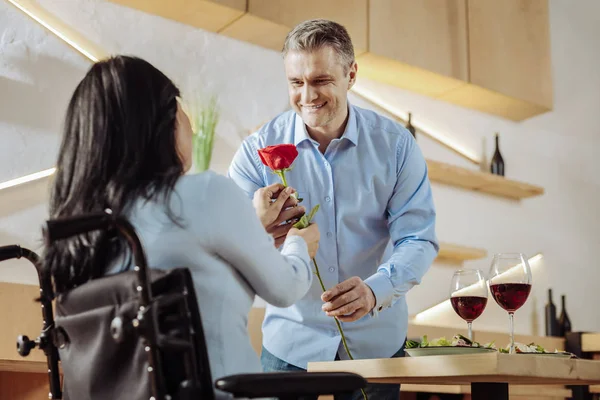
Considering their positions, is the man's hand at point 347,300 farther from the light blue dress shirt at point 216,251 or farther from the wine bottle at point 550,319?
the wine bottle at point 550,319

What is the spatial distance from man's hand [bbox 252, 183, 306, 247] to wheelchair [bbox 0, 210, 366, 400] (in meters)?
0.52

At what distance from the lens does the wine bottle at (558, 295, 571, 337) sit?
14.7ft

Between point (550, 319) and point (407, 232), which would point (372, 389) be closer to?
point (407, 232)

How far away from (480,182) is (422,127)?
1.54ft

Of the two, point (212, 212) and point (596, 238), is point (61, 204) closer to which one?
point (212, 212)

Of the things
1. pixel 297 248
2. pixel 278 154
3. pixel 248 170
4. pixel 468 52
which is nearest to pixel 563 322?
pixel 468 52

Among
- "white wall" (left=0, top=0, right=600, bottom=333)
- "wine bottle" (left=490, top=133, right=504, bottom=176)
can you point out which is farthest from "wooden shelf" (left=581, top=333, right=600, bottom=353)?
"wine bottle" (left=490, top=133, right=504, bottom=176)

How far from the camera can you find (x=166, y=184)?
1154 mm

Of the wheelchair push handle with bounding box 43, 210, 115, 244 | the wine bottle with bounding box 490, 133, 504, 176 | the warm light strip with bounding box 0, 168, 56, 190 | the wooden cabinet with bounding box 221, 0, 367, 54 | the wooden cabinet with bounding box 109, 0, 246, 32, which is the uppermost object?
the wooden cabinet with bounding box 221, 0, 367, 54

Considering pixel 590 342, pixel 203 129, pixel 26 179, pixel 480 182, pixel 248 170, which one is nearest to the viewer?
pixel 248 170

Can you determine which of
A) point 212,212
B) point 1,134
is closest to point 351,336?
point 212,212

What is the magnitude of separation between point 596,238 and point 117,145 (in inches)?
182

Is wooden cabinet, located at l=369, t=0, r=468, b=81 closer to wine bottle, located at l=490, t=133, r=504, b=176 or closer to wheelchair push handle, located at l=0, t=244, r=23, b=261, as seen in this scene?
wine bottle, located at l=490, t=133, r=504, b=176

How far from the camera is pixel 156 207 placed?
1.15 meters
